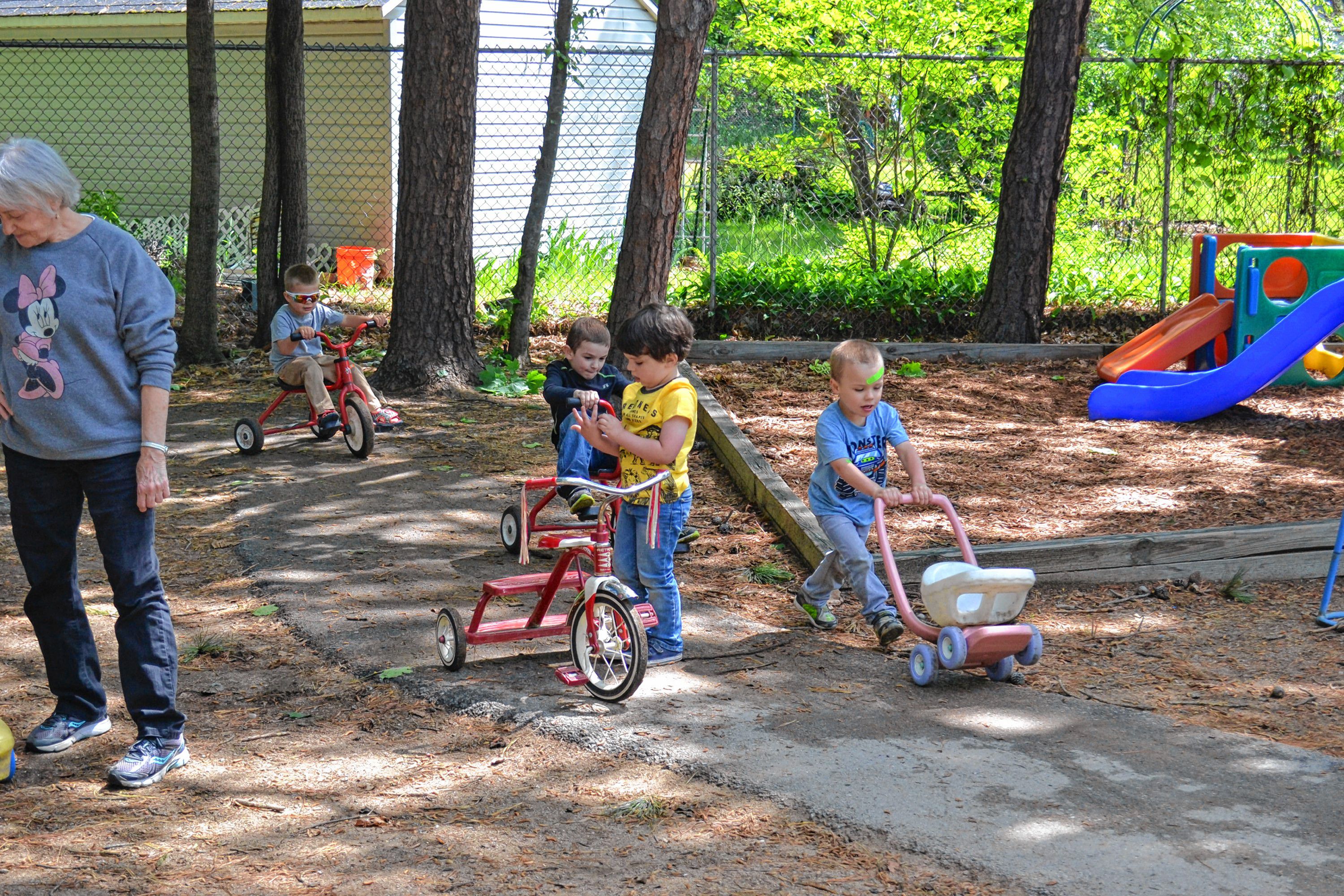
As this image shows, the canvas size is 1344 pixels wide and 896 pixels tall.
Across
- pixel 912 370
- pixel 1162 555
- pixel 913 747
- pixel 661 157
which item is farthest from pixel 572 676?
pixel 912 370

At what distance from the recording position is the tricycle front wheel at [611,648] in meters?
4.06

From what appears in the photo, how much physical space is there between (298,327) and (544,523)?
263cm

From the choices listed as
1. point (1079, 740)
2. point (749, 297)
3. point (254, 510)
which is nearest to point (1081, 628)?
point (1079, 740)

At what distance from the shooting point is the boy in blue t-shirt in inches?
186

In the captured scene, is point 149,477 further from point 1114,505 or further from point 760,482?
point 1114,505

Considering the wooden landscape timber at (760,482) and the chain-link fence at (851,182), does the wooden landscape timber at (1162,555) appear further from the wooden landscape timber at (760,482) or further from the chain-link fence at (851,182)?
the chain-link fence at (851,182)

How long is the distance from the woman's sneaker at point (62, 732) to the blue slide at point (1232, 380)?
6.80 meters

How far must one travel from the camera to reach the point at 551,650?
4793 millimetres

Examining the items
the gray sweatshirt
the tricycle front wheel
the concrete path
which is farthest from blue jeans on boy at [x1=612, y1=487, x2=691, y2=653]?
the gray sweatshirt

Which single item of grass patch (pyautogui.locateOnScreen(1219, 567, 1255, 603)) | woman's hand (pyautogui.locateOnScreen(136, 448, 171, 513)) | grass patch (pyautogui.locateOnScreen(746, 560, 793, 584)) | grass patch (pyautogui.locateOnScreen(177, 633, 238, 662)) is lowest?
grass patch (pyautogui.locateOnScreen(177, 633, 238, 662))

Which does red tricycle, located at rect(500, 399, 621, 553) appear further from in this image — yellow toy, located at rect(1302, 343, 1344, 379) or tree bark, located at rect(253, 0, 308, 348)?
yellow toy, located at rect(1302, 343, 1344, 379)

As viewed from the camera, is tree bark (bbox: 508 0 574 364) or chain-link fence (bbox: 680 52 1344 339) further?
chain-link fence (bbox: 680 52 1344 339)

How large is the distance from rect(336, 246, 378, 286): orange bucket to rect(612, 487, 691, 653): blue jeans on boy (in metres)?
10.2

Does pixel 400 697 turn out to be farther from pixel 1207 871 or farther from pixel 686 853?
pixel 1207 871
